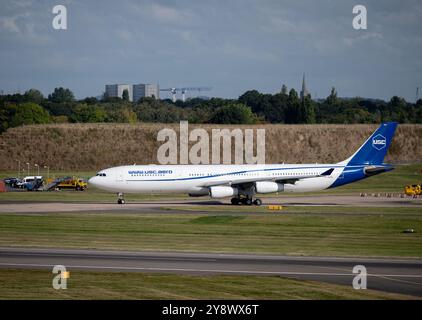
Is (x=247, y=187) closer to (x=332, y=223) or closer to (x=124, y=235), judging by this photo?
(x=332, y=223)

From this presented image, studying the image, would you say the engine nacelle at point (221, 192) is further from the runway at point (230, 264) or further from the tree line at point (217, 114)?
the tree line at point (217, 114)

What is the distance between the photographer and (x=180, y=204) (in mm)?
66688

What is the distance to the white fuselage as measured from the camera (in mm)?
65875

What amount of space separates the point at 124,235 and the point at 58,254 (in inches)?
318

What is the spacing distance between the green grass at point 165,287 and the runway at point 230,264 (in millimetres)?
1567

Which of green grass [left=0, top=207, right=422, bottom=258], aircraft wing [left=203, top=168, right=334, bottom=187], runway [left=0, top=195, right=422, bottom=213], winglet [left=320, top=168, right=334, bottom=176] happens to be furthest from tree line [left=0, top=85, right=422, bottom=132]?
green grass [left=0, top=207, right=422, bottom=258]

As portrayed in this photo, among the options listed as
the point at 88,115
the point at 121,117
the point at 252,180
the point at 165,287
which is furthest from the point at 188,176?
the point at 121,117

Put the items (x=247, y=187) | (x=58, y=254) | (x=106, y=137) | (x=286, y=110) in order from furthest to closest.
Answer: (x=286, y=110)
(x=106, y=137)
(x=247, y=187)
(x=58, y=254)

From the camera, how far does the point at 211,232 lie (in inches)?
1877

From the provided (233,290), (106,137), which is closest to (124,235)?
(233,290)

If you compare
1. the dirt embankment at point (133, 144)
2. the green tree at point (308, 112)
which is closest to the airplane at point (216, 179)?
the dirt embankment at point (133, 144)

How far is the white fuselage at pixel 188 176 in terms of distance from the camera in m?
65.9

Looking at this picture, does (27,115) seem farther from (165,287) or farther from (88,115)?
(165,287)

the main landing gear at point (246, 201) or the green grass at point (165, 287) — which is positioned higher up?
the main landing gear at point (246, 201)
